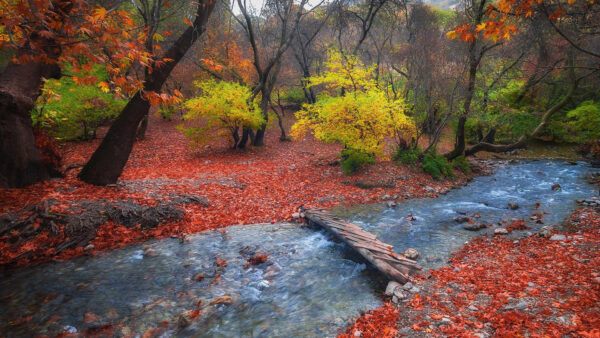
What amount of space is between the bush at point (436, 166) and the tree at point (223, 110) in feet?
24.9

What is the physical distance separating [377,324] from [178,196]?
18.7 ft

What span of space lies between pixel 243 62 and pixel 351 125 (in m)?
12.7

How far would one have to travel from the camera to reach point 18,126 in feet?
19.3

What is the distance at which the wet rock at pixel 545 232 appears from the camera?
19.6ft

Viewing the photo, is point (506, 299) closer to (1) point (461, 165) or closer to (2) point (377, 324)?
(2) point (377, 324)

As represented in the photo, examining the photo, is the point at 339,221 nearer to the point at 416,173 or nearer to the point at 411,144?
the point at 416,173

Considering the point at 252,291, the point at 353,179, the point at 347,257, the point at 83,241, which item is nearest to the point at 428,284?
the point at 347,257

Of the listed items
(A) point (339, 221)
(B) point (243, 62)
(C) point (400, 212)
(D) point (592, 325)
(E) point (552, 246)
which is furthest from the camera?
(B) point (243, 62)

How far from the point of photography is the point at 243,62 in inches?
804

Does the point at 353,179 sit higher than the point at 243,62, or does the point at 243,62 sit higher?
the point at 243,62

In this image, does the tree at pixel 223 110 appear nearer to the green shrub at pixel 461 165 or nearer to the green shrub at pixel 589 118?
the green shrub at pixel 461 165

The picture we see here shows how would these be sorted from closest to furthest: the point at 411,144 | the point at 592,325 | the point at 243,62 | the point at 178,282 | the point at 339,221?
1. the point at 592,325
2. the point at 178,282
3. the point at 339,221
4. the point at 411,144
5. the point at 243,62

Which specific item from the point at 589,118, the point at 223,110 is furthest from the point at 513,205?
the point at 223,110

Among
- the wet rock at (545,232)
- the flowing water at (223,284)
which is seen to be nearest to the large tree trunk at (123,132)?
the flowing water at (223,284)
